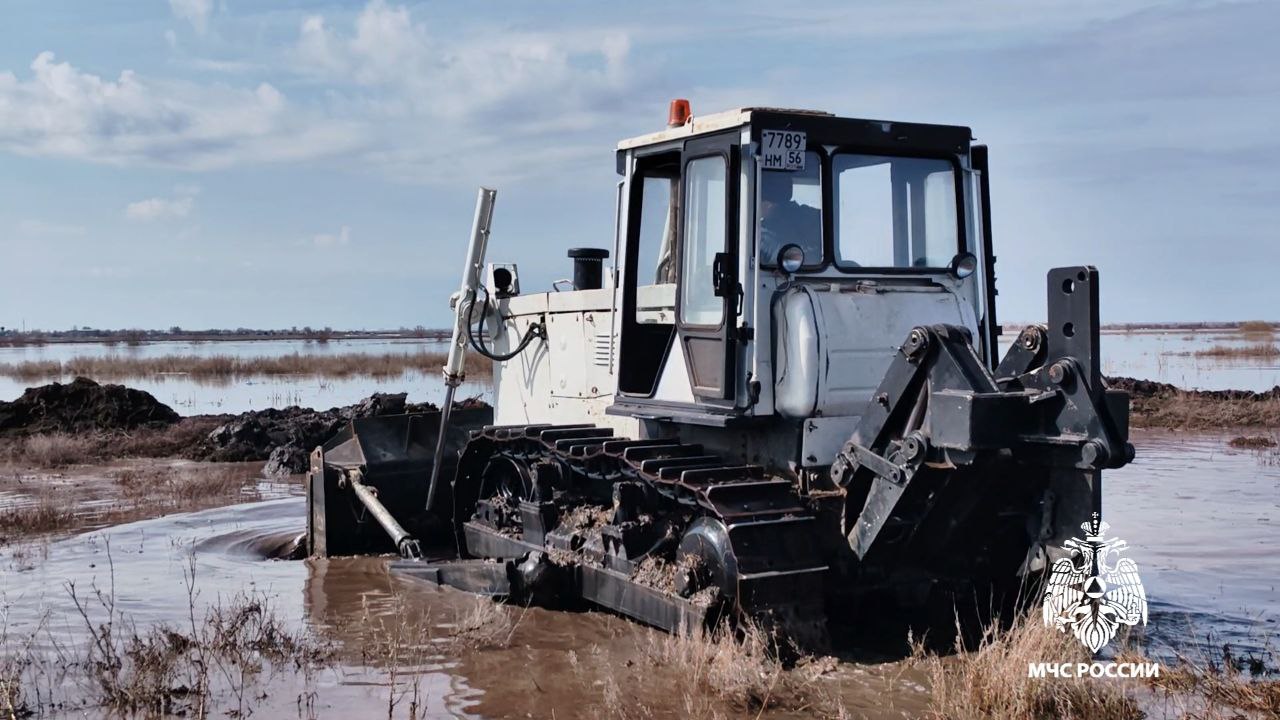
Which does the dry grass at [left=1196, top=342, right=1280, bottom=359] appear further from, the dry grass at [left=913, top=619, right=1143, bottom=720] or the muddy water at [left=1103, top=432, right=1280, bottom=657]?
the dry grass at [left=913, top=619, right=1143, bottom=720]

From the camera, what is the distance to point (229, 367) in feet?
141

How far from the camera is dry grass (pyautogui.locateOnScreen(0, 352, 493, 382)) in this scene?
41.6 metres

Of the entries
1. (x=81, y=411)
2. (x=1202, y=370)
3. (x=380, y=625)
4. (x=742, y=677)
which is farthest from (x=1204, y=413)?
(x=81, y=411)

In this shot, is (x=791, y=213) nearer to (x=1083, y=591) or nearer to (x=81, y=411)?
(x=1083, y=591)

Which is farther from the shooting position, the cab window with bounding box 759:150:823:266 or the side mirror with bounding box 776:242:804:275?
the cab window with bounding box 759:150:823:266

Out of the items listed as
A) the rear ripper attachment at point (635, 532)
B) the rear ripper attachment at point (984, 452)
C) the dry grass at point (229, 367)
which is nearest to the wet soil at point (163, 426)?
the rear ripper attachment at point (635, 532)

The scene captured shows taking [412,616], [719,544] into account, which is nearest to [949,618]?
[719,544]

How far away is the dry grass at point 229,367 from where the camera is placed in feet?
136

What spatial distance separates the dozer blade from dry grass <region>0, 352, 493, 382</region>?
26.3 metres

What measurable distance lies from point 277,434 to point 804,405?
13.6 m

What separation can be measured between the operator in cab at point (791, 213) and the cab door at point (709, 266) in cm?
23

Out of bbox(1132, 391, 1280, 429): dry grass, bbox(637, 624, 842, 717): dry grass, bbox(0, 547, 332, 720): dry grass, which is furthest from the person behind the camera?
bbox(1132, 391, 1280, 429): dry grass

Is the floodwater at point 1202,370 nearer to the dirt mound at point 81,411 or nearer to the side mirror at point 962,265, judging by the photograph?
the dirt mound at point 81,411

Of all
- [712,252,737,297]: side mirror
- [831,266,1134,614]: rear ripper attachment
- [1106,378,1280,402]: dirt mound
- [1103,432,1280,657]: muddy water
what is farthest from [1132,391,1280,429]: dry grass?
[712,252,737,297]: side mirror
